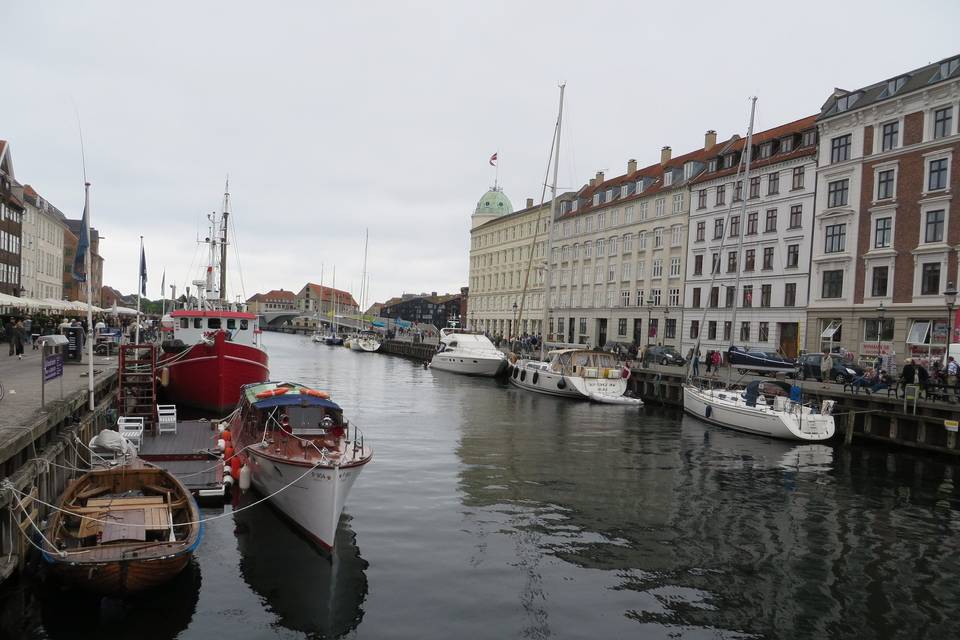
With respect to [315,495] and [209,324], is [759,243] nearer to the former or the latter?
[209,324]

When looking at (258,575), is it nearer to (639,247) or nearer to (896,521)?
(896,521)

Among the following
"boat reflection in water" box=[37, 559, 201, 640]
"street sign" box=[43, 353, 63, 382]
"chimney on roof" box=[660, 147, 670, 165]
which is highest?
"chimney on roof" box=[660, 147, 670, 165]

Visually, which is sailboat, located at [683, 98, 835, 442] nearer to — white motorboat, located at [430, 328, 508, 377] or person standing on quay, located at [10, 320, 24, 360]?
white motorboat, located at [430, 328, 508, 377]

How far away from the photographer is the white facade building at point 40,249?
228 ft

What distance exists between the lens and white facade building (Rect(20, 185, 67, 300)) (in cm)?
6962

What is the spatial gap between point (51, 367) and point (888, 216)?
4606 cm

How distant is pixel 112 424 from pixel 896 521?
2370 centimetres

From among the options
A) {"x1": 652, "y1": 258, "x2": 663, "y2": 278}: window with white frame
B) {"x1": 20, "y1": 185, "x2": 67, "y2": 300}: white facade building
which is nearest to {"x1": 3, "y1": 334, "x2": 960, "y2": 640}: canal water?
{"x1": 652, "y1": 258, "x2": 663, "y2": 278}: window with white frame

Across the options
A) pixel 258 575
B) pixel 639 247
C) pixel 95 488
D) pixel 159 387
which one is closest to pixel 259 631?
pixel 258 575

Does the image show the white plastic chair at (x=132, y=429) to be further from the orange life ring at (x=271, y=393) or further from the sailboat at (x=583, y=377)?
the sailboat at (x=583, y=377)

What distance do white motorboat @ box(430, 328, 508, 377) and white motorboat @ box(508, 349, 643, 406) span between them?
11616 mm

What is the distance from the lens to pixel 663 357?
50.0 meters

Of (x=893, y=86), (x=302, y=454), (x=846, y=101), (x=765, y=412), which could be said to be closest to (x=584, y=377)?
(x=765, y=412)

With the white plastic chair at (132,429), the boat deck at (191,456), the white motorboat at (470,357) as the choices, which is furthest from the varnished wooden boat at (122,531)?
the white motorboat at (470,357)
